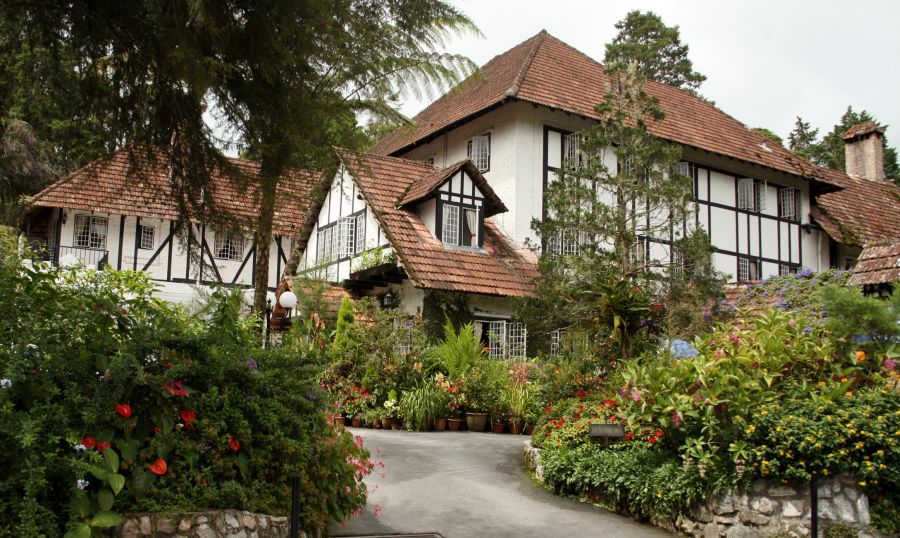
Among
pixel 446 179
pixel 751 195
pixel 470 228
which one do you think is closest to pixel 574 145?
pixel 470 228

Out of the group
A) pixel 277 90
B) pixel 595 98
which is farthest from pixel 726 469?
pixel 595 98

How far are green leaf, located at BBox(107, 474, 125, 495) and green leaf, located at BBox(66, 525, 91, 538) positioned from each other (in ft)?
1.01

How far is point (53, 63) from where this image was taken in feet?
22.0

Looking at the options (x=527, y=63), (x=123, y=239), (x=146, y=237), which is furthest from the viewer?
(x=146, y=237)

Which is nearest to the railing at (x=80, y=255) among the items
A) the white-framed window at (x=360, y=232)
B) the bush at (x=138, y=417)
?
the white-framed window at (x=360, y=232)

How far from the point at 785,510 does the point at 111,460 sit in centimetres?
608

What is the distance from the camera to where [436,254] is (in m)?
19.0

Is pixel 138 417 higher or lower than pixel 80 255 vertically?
lower

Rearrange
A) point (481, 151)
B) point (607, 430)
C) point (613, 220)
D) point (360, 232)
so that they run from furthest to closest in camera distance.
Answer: point (481, 151) < point (360, 232) < point (613, 220) < point (607, 430)

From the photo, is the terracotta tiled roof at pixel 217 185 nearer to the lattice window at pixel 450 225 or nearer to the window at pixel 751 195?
the lattice window at pixel 450 225

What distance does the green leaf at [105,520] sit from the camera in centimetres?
527

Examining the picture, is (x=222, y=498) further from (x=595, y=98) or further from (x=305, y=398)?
(x=595, y=98)

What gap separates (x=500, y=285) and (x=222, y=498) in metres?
13.4

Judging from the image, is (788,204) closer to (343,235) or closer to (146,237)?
(343,235)
